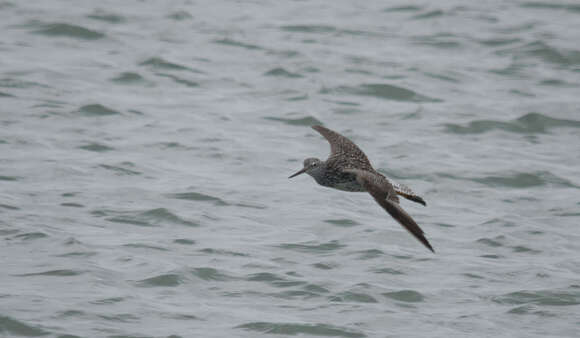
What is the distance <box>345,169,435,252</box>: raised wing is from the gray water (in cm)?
115

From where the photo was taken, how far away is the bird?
734 centimetres

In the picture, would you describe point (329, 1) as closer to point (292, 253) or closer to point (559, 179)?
point (559, 179)

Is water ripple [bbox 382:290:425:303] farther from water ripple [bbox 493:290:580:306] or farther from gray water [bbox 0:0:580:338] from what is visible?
water ripple [bbox 493:290:580:306]

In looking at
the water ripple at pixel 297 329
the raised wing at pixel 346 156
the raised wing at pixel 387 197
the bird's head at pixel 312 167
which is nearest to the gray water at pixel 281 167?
the water ripple at pixel 297 329

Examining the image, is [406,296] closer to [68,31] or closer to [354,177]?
[354,177]

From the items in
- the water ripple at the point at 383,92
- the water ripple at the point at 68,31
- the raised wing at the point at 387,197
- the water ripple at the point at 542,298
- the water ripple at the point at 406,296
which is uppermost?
the raised wing at the point at 387,197

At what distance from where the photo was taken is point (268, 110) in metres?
13.8

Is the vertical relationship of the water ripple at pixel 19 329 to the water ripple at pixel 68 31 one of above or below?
below

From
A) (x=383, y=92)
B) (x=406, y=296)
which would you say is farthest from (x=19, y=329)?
(x=383, y=92)

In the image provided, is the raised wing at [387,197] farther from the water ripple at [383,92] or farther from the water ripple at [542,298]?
the water ripple at [383,92]

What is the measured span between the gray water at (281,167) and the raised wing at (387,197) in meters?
1.15

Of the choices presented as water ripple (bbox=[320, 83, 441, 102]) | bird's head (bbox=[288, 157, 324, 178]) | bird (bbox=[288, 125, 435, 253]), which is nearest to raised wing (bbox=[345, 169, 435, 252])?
bird (bbox=[288, 125, 435, 253])

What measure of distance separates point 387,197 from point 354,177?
98 centimetres

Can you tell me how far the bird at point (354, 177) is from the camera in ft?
24.1
